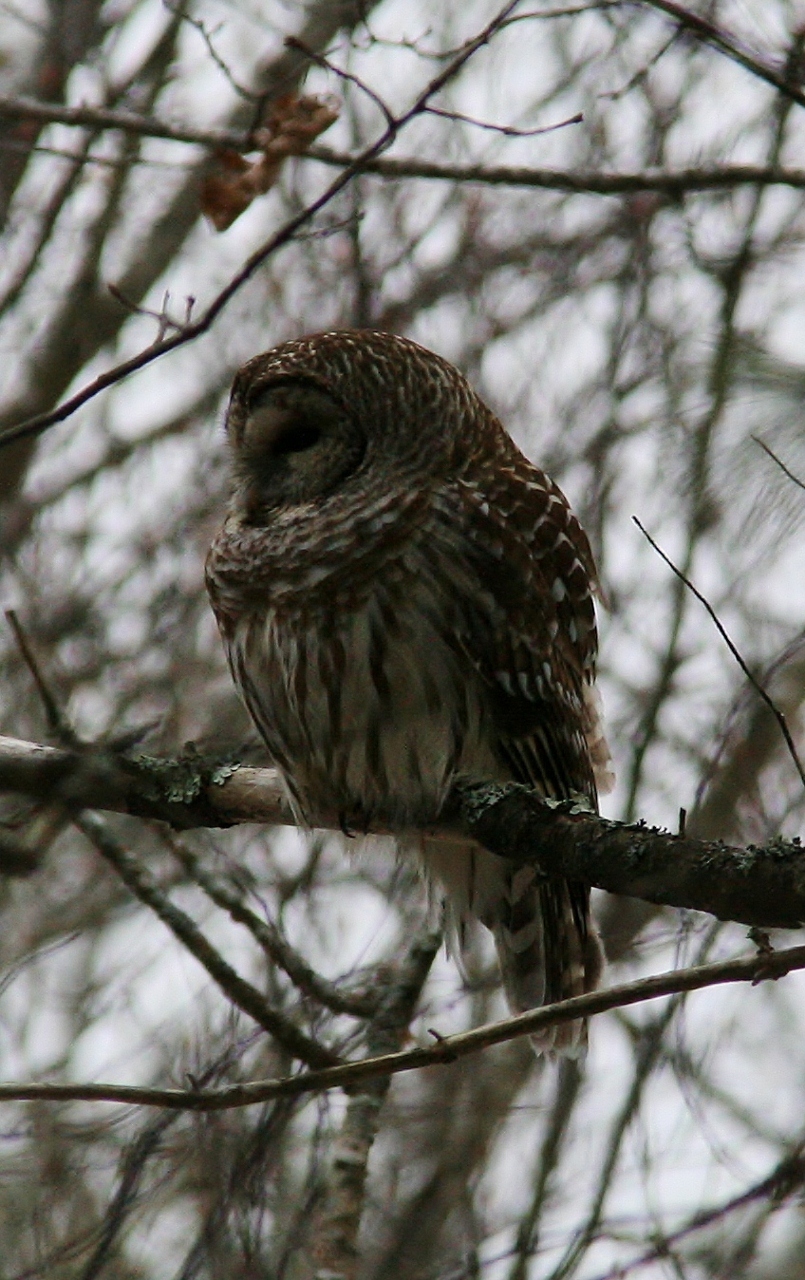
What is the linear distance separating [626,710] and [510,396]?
1.72 meters

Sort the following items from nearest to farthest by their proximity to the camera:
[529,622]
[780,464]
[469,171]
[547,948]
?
[780,464] < [529,622] < [547,948] < [469,171]

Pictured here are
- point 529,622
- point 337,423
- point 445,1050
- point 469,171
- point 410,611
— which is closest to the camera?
point 445,1050

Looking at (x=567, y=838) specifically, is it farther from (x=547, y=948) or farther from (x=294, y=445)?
(x=294, y=445)

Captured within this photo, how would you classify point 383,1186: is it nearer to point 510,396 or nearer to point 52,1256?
point 52,1256

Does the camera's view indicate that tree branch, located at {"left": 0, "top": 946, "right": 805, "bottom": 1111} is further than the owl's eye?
No

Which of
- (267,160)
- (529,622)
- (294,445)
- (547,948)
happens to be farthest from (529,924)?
(267,160)

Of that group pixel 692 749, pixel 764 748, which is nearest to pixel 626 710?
pixel 692 749

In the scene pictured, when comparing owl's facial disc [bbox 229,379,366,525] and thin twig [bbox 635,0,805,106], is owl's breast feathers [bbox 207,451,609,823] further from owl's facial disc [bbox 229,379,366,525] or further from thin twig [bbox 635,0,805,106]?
thin twig [bbox 635,0,805,106]

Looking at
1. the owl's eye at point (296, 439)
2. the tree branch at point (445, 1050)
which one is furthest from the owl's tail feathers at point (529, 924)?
the tree branch at point (445, 1050)

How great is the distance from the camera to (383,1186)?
264 inches

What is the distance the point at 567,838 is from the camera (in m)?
3.74

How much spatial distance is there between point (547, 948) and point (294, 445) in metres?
1.68

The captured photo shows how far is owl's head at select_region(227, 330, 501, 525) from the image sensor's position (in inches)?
188

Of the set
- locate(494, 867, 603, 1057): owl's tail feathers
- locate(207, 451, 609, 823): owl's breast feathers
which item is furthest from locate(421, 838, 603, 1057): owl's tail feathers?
locate(207, 451, 609, 823): owl's breast feathers
